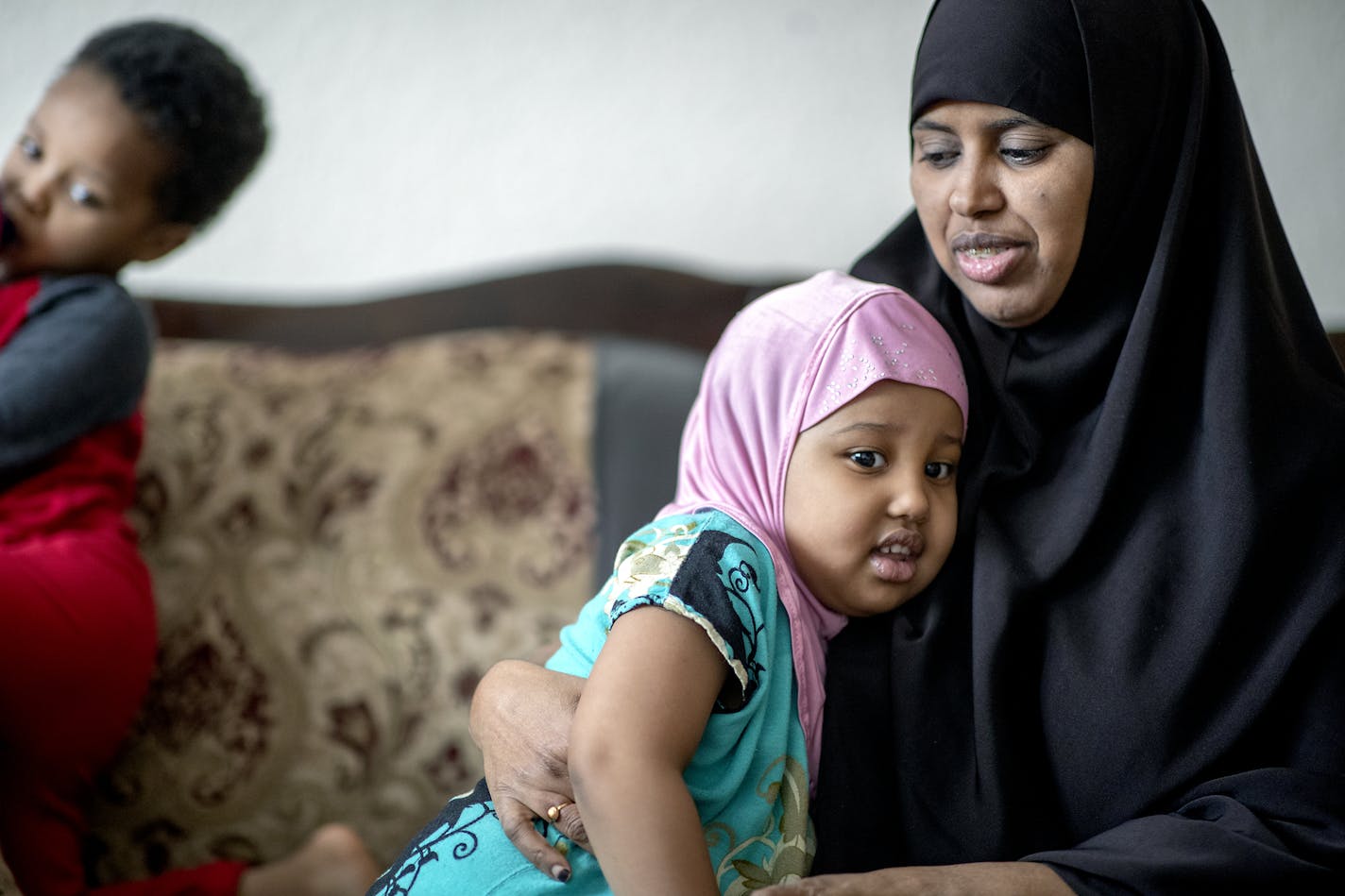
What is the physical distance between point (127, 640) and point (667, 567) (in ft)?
3.23

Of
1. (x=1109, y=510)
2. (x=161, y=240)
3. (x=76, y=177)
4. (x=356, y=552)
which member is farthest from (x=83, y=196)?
(x=1109, y=510)

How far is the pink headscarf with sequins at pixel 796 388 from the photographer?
→ 1.13m

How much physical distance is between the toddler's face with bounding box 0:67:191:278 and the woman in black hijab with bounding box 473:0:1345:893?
1.08m

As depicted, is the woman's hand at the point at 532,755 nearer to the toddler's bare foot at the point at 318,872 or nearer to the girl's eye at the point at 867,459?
the girl's eye at the point at 867,459

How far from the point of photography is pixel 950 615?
1193 mm

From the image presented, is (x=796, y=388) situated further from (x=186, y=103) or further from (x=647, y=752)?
(x=186, y=103)

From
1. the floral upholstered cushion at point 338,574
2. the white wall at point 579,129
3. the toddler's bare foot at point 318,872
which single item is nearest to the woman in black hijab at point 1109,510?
the toddler's bare foot at point 318,872

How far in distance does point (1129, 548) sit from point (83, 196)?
1.54 meters

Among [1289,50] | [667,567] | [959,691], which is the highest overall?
[1289,50]

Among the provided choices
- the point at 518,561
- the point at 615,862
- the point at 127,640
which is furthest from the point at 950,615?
the point at 127,640

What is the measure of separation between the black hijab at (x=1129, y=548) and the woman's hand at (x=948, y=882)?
1.4 inches

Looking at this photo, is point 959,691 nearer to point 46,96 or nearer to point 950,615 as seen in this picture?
point 950,615

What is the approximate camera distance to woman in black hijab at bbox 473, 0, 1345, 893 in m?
1.12

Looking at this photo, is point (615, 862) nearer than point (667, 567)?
Yes
